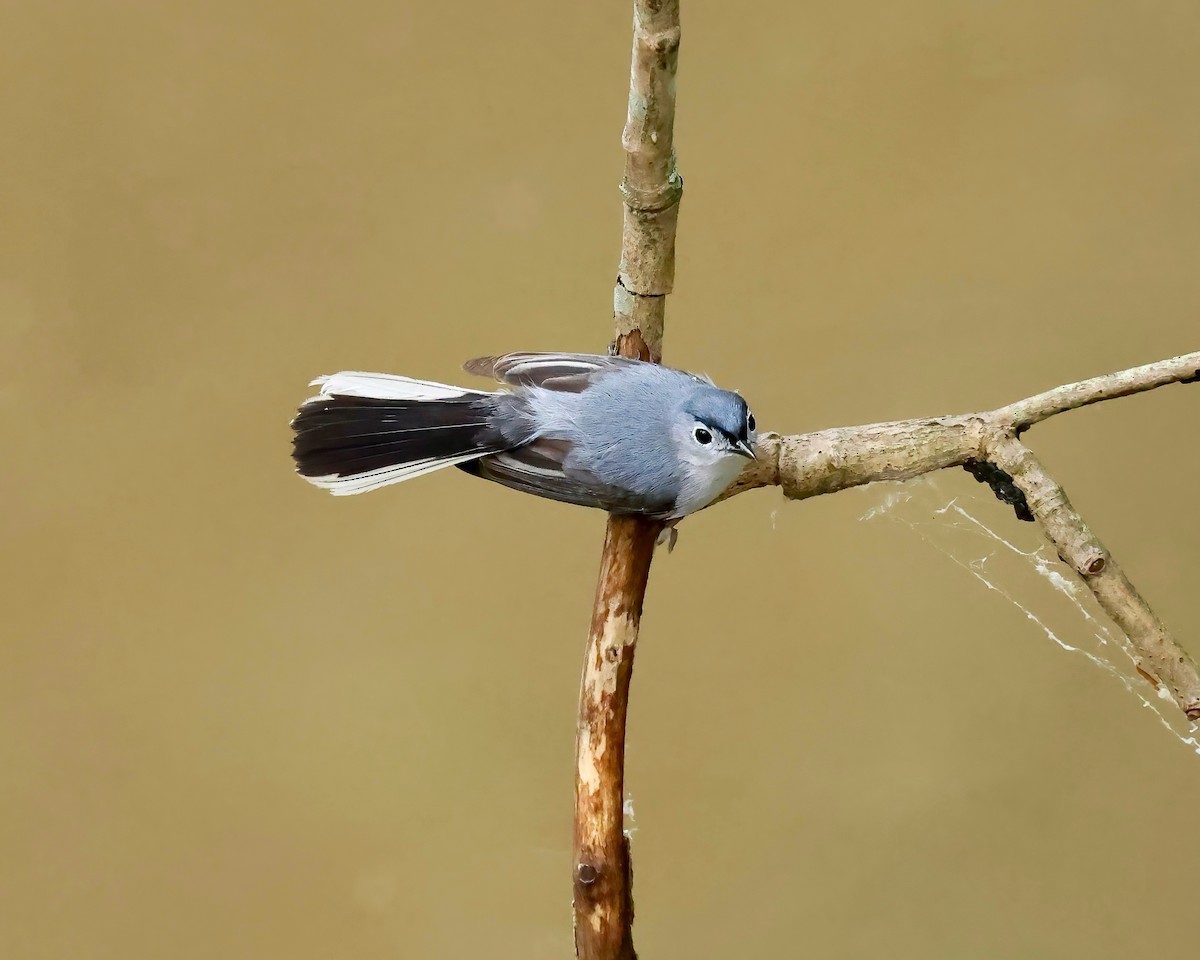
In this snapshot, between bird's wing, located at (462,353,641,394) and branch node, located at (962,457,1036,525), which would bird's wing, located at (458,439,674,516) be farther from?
branch node, located at (962,457,1036,525)

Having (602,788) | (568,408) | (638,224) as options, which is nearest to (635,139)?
(638,224)

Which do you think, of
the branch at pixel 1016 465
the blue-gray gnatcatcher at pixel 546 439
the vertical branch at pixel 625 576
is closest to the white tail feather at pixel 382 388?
the blue-gray gnatcatcher at pixel 546 439

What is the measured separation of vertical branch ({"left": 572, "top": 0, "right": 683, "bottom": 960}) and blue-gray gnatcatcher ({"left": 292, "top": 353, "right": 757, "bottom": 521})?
0.11m

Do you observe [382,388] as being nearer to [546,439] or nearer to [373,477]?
[373,477]

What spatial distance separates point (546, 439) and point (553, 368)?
5.1 inches

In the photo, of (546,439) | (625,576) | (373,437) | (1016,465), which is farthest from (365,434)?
(1016,465)

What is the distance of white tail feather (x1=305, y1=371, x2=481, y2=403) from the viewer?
1382 mm

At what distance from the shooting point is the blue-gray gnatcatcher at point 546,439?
1.36 m

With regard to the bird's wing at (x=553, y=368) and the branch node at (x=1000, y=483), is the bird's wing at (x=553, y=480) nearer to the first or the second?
the bird's wing at (x=553, y=368)

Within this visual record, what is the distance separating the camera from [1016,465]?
139 cm

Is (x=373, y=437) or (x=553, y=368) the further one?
(x=553, y=368)

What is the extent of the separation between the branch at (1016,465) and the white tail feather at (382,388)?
16.2 inches

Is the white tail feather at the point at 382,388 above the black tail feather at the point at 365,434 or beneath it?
above

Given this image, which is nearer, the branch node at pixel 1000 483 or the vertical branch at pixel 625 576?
the vertical branch at pixel 625 576
